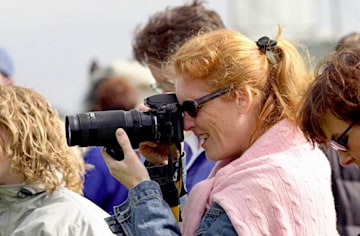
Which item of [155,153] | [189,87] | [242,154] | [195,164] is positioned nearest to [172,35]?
[195,164]

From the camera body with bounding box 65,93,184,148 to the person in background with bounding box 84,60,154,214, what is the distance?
1.27 metres

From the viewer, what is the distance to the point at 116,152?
3.47 meters

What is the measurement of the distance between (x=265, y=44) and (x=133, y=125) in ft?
1.59

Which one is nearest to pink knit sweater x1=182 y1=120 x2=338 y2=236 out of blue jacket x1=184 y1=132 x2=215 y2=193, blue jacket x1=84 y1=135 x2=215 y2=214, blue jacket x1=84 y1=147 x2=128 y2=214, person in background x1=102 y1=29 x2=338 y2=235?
person in background x1=102 y1=29 x2=338 y2=235

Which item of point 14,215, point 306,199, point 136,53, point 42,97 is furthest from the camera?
point 136,53

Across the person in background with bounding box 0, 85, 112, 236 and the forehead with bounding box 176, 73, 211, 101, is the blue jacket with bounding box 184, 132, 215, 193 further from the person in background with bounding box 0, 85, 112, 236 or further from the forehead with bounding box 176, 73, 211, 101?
the forehead with bounding box 176, 73, 211, 101

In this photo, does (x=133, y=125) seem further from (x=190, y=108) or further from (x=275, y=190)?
A: (x=275, y=190)

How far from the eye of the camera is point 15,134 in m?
3.99

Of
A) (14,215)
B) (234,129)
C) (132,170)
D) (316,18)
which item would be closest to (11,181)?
(14,215)

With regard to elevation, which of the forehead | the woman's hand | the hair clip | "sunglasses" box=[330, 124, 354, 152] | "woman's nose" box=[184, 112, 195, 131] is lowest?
the woman's hand

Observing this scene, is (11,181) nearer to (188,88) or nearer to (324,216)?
(188,88)

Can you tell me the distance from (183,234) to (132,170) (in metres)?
0.25

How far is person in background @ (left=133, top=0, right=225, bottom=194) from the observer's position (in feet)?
14.8

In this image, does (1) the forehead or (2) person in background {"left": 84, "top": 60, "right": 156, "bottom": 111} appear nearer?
(1) the forehead
